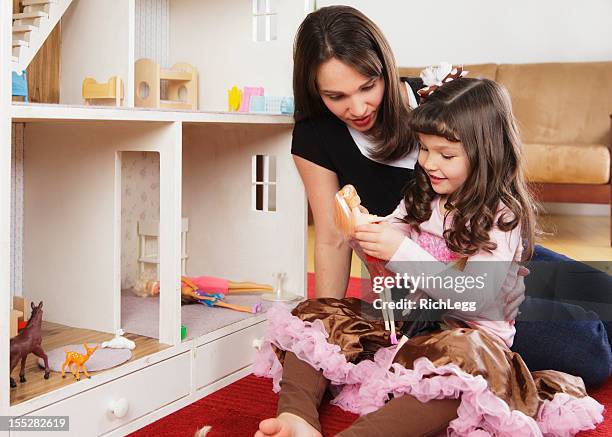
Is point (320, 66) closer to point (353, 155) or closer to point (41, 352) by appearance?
point (353, 155)

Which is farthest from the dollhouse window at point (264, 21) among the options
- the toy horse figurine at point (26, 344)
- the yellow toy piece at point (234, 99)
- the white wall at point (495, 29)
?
the white wall at point (495, 29)

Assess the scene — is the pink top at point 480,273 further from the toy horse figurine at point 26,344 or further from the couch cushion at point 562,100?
the couch cushion at point 562,100

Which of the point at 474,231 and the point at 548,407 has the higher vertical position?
the point at 474,231

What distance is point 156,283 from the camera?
1749mm

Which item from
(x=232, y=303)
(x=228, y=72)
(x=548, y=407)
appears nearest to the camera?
(x=548, y=407)

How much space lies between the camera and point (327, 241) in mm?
1576

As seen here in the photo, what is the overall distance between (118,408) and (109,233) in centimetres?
35

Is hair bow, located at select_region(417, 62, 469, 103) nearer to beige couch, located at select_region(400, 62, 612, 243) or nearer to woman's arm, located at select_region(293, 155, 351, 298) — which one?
woman's arm, located at select_region(293, 155, 351, 298)

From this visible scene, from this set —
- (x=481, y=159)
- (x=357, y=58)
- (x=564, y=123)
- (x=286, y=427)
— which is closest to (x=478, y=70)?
(x=564, y=123)

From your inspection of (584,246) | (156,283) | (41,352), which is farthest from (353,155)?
(584,246)

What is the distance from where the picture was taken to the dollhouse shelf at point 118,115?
1.00 m

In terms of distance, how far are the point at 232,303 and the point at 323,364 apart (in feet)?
1.49

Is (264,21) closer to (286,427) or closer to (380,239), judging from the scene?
(380,239)

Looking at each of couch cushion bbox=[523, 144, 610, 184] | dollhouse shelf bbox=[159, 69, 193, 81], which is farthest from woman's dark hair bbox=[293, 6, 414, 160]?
couch cushion bbox=[523, 144, 610, 184]
